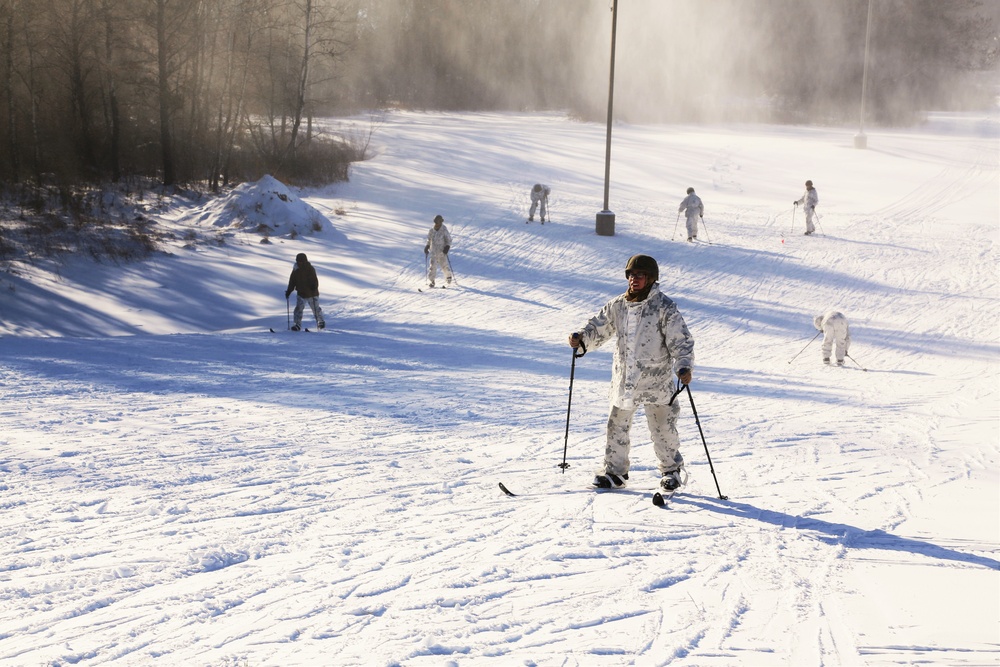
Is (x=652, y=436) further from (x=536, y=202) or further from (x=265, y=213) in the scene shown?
(x=265, y=213)

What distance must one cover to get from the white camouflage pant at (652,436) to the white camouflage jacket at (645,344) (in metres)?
0.11

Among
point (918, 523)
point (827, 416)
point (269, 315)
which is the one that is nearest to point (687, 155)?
point (269, 315)

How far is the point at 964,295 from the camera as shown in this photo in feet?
56.0


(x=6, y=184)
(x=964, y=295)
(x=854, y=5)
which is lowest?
(x=964, y=295)

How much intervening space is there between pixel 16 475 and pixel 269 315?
911cm

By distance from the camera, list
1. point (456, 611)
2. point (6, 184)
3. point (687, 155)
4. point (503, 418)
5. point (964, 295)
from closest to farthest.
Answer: point (456, 611)
point (503, 418)
point (964, 295)
point (6, 184)
point (687, 155)

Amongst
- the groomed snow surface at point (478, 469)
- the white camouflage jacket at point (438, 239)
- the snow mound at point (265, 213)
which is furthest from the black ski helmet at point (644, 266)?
the snow mound at point (265, 213)

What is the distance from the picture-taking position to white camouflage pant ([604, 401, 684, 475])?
19.5 ft

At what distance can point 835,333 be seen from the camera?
1254 centimetres

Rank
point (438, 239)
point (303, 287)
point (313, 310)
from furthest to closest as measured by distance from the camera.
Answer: point (438, 239), point (313, 310), point (303, 287)

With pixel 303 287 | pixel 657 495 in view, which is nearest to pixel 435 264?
pixel 303 287

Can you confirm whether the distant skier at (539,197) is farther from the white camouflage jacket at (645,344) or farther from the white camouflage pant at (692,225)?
the white camouflage jacket at (645,344)

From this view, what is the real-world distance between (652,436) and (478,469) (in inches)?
59.0

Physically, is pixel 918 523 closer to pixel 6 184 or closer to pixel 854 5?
pixel 6 184
